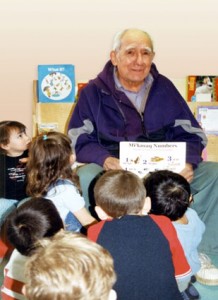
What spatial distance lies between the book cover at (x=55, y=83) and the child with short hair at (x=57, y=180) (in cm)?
100

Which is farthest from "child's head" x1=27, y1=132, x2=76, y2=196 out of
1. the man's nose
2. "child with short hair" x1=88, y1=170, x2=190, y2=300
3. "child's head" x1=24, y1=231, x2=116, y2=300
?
"child's head" x1=24, y1=231, x2=116, y2=300

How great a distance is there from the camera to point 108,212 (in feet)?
5.08

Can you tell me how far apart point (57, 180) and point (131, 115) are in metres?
0.65

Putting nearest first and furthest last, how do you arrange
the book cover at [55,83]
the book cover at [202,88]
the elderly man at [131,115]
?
the elderly man at [131,115], the book cover at [55,83], the book cover at [202,88]

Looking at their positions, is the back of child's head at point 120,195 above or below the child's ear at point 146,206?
above

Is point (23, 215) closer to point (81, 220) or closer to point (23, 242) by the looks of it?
point (23, 242)

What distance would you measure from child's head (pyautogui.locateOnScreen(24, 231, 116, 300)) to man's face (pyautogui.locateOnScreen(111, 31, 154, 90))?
1537 millimetres

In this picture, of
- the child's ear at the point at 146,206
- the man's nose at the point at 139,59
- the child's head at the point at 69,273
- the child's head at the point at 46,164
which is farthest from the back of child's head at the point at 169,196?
the man's nose at the point at 139,59

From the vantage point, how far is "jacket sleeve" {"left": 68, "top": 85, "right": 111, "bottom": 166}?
7.56 feet

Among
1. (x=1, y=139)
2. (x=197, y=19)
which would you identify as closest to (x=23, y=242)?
(x=1, y=139)

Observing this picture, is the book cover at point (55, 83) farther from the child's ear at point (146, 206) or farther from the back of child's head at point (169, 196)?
the child's ear at point (146, 206)

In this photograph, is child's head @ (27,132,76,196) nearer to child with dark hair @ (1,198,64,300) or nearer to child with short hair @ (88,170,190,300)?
child with dark hair @ (1,198,64,300)

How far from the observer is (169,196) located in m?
1.74

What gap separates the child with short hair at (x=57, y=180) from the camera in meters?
1.92
